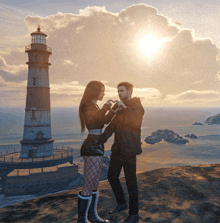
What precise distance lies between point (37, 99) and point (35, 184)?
1148 centimetres

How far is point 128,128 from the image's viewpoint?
131 inches

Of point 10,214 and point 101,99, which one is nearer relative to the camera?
point 101,99

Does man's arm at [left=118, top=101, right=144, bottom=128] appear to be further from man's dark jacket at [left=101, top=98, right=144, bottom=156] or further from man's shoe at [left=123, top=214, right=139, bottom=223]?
man's shoe at [left=123, top=214, right=139, bottom=223]

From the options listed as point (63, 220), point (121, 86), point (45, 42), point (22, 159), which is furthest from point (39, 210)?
point (45, 42)

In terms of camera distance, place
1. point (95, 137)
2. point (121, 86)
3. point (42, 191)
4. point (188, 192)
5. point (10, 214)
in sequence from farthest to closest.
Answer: point (42, 191)
point (188, 192)
point (10, 214)
point (121, 86)
point (95, 137)

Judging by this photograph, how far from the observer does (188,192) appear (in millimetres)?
4375

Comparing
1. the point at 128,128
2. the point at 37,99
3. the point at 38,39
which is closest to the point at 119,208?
the point at 128,128

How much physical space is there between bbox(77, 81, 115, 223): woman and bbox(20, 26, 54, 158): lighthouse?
80.1 ft

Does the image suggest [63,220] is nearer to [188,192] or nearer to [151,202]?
[151,202]

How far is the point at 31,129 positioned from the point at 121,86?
83.8 feet

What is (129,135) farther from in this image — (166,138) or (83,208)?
(166,138)

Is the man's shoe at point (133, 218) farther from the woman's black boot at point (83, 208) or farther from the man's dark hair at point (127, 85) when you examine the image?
the man's dark hair at point (127, 85)

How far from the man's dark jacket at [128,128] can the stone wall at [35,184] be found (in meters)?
26.1

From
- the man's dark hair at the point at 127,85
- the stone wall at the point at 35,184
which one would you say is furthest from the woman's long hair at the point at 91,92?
the stone wall at the point at 35,184
